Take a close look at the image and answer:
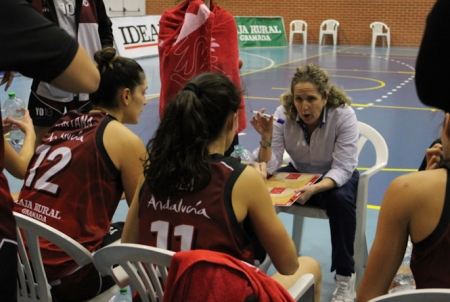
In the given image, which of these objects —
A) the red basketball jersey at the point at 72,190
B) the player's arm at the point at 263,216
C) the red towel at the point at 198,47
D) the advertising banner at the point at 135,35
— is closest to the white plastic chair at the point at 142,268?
the player's arm at the point at 263,216

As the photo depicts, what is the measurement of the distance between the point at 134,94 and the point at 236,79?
1.10 metres

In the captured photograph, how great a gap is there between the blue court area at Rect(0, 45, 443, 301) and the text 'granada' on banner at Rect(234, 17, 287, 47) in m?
0.73

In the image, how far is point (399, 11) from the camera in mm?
17500

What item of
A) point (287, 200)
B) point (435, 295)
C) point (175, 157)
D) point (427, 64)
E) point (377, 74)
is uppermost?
point (427, 64)

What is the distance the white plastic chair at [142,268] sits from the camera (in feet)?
5.86

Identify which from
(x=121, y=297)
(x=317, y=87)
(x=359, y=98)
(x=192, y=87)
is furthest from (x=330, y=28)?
(x=192, y=87)

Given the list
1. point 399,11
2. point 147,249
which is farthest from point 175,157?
point 399,11

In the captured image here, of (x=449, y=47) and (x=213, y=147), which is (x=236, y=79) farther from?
(x=449, y=47)

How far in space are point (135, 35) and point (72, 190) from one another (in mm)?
11716

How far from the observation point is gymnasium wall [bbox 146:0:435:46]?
57.2 feet

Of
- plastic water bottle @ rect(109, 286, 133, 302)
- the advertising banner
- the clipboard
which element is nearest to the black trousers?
the clipboard

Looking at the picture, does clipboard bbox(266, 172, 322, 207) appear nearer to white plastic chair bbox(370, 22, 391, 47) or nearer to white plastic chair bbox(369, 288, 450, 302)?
white plastic chair bbox(369, 288, 450, 302)

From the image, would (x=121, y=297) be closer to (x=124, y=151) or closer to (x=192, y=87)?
(x=124, y=151)

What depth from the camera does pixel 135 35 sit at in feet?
44.7
